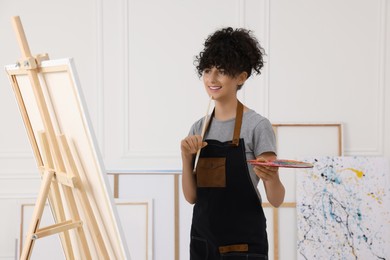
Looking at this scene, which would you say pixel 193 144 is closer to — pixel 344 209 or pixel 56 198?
pixel 56 198

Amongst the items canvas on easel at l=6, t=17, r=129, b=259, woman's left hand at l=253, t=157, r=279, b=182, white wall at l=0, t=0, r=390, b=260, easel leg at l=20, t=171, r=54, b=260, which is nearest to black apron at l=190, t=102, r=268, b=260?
woman's left hand at l=253, t=157, r=279, b=182

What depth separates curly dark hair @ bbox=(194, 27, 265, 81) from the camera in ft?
5.73

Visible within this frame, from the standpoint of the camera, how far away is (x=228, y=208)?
177cm

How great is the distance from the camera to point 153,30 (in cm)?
334

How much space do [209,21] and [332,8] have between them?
862 mm

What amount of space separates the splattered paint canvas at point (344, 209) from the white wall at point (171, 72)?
16 centimetres

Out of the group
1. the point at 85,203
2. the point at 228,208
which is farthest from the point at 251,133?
the point at 85,203

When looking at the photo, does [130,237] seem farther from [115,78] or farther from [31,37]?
[31,37]

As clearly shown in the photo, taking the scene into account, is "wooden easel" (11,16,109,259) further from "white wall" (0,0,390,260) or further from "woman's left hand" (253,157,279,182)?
"white wall" (0,0,390,260)

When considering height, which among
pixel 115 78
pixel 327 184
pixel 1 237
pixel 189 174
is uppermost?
pixel 115 78

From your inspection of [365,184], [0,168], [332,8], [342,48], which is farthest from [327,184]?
[0,168]

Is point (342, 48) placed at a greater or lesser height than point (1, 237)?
greater

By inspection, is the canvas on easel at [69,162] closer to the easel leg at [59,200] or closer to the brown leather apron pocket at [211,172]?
the easel leg at [59,200]

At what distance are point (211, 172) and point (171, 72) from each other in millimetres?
1668
